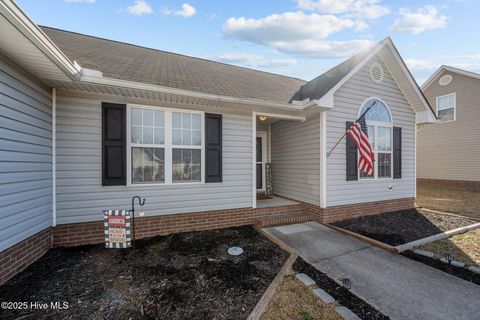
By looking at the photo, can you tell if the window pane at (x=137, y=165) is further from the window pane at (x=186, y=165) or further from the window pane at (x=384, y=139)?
the window pane at (x=384, y=139)

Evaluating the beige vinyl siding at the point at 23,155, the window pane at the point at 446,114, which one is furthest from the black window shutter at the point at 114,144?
the window pane at the point at 446,114

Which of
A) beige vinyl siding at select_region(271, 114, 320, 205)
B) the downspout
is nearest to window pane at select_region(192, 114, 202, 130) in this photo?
the downspout

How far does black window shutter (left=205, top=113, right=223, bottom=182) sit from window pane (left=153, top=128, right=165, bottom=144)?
3.17 ft

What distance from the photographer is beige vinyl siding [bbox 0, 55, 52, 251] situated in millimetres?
2859

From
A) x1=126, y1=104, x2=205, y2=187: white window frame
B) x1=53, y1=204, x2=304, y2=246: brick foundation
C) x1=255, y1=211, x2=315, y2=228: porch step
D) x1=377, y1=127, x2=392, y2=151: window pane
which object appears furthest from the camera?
x1=377, y1=127, x2=392, y2=151: window pane

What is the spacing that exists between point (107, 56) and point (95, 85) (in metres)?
2.02

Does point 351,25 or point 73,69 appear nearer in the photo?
point 73,69

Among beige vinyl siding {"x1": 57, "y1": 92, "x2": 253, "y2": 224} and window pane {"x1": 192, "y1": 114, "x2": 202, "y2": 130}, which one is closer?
beige vinyl siding {"x1": 57, "y1": 92, "x2": 253, "y2": 224}

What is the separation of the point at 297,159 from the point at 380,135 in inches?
105

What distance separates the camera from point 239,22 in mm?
10805

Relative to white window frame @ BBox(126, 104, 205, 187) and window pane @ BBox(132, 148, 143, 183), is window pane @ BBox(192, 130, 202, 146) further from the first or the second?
window pane @ BBox(132, 148, 143, 183)

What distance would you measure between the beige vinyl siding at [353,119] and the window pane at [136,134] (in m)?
4.64

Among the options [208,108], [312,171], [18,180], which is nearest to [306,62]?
[312,171]

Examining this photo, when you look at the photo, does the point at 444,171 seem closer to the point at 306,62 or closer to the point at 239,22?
the point at 306,62
